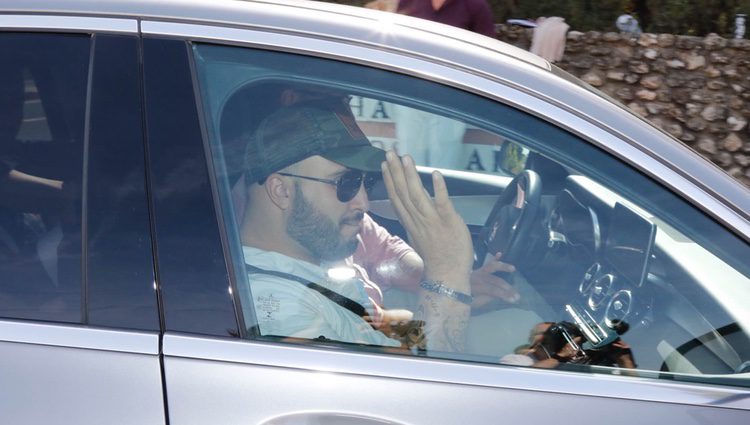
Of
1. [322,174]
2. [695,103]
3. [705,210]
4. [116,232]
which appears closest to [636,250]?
[705,210]

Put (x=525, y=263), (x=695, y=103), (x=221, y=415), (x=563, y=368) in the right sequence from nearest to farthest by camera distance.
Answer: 1. (x=221, y=415)
2. (x=563, y=368)
3. (x=525, y=263)
4. (x=695, y=103)

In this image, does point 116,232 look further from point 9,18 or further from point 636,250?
point 636,250

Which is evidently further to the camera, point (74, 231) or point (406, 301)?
point (406, 301)

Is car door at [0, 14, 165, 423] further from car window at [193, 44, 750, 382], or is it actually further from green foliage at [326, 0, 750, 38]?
green foliage at [326, 0, 750, 38]

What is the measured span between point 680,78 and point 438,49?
4.74 metres

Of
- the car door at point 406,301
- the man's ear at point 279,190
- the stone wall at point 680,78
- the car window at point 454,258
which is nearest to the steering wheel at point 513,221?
the car window at point 454,258

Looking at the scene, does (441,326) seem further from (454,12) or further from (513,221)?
(454,12)

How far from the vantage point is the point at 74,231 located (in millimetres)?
1838

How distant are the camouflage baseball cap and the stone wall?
4355mm

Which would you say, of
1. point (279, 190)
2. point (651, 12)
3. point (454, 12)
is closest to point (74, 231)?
point (279, 190)

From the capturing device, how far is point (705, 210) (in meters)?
1.83

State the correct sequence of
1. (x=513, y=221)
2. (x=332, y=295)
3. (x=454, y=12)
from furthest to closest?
1. (x=454, y=12)
2. (x=513, y=221)
3. (x=332, y=295)

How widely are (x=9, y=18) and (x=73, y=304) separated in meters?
0.62

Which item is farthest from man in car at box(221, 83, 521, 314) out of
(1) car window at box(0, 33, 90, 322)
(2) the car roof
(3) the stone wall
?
(3) the stone wall
